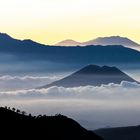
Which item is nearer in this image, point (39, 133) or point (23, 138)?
point (23, 138)

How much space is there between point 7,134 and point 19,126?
1740 cm

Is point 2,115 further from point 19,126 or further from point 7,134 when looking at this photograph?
point 7,134

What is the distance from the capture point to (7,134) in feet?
569

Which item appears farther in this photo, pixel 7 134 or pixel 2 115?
pixel 2 115

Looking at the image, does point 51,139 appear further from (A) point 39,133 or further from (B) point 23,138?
(B) point 23,138

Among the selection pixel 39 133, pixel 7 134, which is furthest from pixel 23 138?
pixel 39 133

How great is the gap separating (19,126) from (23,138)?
13.5m

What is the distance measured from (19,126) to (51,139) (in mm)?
13507

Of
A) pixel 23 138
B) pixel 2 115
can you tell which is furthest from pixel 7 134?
pixel 2 115

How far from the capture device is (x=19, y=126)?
626 ft

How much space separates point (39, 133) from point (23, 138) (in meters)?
19.9

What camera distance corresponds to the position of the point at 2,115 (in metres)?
198

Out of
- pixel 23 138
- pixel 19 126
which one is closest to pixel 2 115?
pixel 19 126

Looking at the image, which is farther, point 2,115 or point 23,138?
point 2,115
